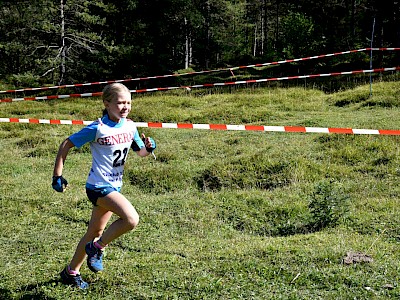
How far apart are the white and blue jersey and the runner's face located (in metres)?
0.07

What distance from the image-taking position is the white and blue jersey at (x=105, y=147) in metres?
3.96

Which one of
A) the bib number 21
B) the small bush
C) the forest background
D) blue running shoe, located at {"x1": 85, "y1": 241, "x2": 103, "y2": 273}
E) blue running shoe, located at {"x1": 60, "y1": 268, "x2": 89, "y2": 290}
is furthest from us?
the forest background

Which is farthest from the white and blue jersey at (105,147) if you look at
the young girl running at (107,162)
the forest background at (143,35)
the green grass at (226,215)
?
the forest background at (143,35)

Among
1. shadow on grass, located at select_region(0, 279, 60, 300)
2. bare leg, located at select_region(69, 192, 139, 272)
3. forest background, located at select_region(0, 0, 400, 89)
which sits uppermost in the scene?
forest background, located at select_region(0, 0, 400, 89)

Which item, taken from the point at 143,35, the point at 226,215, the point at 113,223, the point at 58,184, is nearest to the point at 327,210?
the point at 226,215

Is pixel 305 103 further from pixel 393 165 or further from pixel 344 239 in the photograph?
pixel 344 239

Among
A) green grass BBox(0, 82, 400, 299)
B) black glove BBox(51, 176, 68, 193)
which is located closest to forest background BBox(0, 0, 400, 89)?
green grass BBox(0, 82, 400, 299)

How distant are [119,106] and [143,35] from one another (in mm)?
25688

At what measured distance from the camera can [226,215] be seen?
6645 millimetres

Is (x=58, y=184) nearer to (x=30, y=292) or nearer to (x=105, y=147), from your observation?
(x=105, y=147)

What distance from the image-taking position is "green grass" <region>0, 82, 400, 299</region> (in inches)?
170

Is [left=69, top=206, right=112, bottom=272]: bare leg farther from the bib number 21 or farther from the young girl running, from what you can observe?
the bib number 21

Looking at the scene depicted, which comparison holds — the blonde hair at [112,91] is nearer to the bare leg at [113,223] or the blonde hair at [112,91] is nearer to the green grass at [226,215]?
the bare leg at [113,223]

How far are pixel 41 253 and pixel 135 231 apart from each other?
43.6 inches
